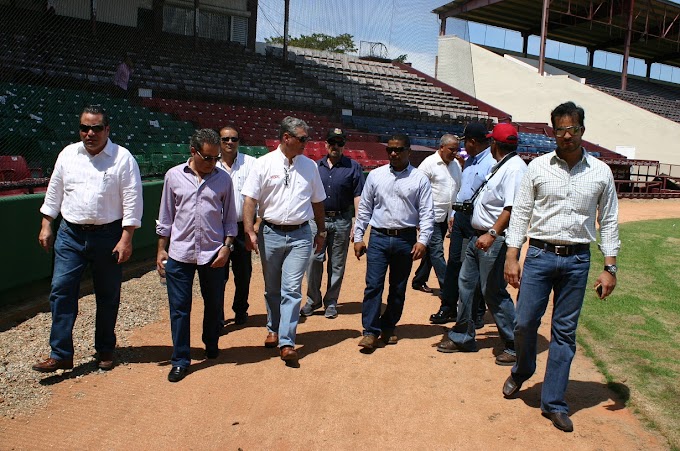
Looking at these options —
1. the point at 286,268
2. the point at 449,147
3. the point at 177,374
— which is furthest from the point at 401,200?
the point at 177,374

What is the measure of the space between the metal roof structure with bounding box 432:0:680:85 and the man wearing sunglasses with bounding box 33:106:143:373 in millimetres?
30952

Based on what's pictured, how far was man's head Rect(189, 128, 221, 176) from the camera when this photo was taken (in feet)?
15.3

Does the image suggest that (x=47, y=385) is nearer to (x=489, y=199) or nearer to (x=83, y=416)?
(x=83, y=416)

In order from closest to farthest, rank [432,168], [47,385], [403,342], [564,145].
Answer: [564,145] < [47,385] < [403,342] < [432,168]

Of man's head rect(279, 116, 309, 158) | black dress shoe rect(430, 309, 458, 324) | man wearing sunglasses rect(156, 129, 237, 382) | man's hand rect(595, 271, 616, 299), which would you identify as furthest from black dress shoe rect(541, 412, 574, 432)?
man's head rect(279, 116, 309, 158)

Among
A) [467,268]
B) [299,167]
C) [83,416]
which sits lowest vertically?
[83,416]

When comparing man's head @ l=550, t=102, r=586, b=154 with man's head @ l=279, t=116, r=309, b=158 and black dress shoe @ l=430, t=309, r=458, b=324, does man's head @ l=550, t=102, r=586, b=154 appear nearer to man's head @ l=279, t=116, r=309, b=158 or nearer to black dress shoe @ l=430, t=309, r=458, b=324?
man's head @ l=279, t=116, r=309, b=158

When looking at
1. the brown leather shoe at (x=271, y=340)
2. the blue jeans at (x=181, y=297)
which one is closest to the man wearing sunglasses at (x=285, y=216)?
the brown leather shoe at (x=271, y=340)

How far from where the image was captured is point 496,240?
4965 mm

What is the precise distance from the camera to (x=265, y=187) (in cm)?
513

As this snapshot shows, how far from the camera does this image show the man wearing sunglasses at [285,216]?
16.7 ft

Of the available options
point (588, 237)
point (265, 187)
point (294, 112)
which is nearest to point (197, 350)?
point (265, 187)

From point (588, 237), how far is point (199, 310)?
4.43 m

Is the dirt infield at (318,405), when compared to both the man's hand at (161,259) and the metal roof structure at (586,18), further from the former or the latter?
the metal roof structure at (586,18)
